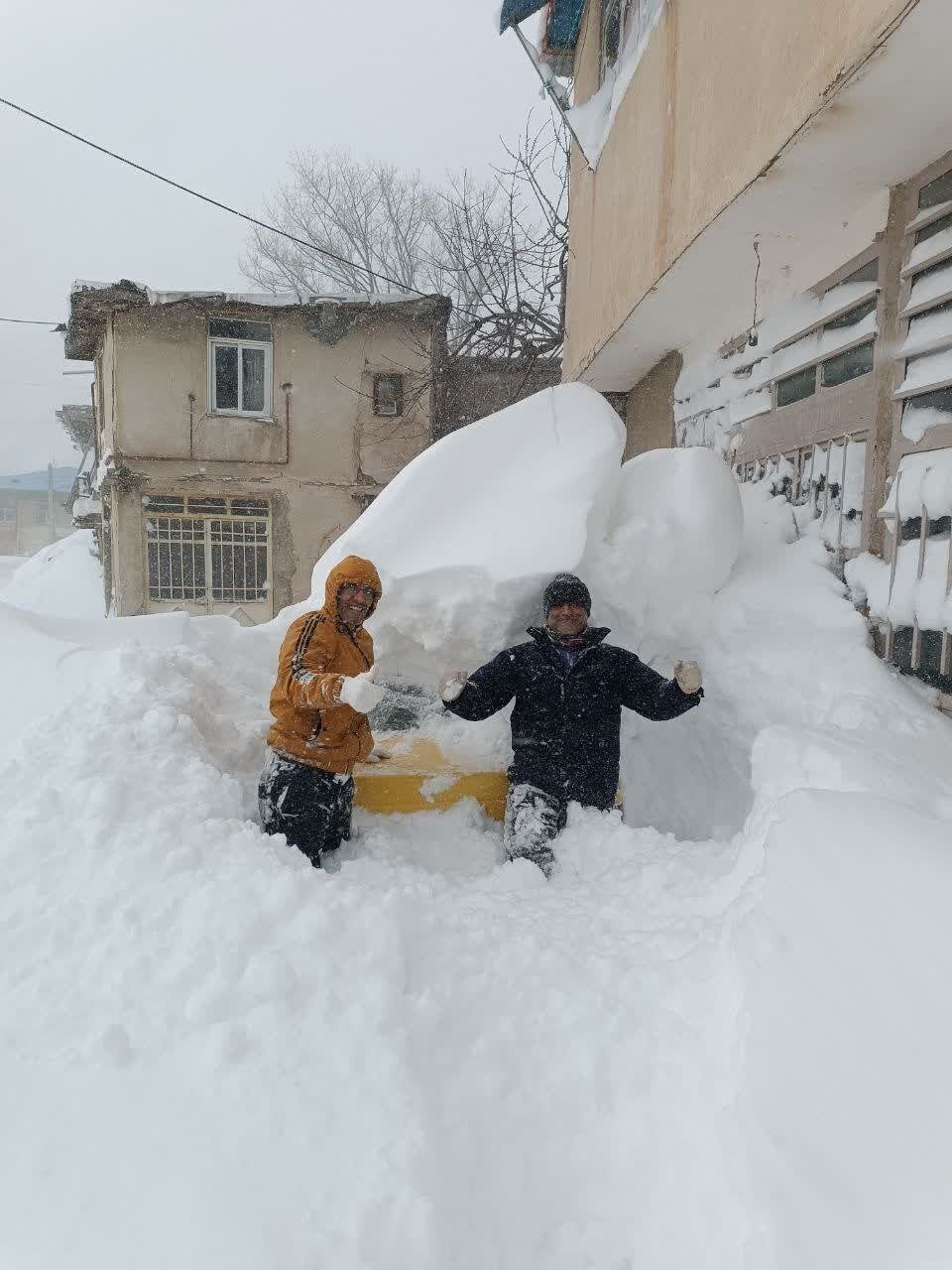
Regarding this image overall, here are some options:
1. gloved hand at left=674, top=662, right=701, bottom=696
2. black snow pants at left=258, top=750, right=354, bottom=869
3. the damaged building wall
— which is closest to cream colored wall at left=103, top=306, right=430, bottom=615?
the damaged building wall

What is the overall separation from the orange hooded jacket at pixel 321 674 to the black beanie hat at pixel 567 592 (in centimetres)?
72

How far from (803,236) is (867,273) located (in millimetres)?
474

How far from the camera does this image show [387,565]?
356 cm

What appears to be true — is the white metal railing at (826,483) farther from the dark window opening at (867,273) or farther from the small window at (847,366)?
the dark window opening at (867,273)

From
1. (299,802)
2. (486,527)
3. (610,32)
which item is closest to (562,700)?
(486,527)

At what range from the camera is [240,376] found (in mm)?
12328

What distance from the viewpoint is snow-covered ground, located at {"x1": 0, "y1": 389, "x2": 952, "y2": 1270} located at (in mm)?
1505

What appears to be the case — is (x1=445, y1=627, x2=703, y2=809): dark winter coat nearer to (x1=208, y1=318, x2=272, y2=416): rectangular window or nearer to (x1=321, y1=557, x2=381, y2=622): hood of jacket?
(x1=321, y1=557, x2=381, y2=622): hood of jacket

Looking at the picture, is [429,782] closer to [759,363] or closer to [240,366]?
[759,363]

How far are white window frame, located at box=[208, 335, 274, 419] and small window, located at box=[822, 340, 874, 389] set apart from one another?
33.2ft

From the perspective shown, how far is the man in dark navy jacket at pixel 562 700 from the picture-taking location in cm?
321

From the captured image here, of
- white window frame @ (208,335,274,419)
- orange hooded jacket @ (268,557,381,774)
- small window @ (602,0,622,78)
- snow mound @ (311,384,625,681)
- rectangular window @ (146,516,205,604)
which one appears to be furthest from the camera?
rectangular window @ (146,516,205,604)

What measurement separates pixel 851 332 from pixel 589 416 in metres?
1.23

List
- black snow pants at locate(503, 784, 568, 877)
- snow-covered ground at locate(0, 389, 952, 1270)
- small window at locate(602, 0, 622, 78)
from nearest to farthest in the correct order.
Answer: snow-covered ground at locate(0, 389, 952, 1270) < black snow pants at locate(503, 784, 568, 877) < small window at locate(602, 0, 622, 78)
